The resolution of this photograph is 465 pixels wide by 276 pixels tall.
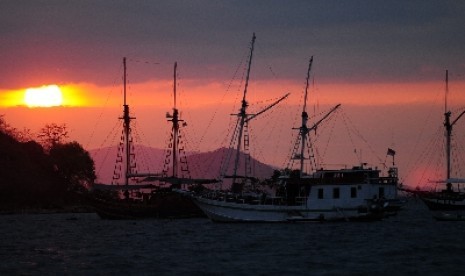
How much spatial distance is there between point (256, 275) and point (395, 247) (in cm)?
2073

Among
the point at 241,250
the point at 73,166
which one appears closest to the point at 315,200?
the point at 241,250

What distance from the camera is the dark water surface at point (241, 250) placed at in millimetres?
52719

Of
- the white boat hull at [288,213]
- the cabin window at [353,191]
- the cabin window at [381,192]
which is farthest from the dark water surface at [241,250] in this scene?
the cabin window at [353,191]

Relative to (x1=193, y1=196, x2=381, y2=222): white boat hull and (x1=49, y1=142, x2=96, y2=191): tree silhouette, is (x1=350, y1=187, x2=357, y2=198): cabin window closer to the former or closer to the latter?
(x1=193, y1=196, x2=381, y2=222): white boat hull

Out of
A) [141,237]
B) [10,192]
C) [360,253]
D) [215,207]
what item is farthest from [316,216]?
[10,192]

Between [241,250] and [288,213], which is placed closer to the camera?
[241,250]

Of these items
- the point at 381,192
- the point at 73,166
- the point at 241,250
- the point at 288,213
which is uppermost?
the point at 73,166

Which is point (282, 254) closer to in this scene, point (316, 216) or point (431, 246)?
point (431, 246)

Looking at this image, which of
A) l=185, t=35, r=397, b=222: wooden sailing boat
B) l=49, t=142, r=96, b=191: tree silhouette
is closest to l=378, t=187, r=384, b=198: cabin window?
l=185, t=35, r=397, b=222: wooden sailing boat

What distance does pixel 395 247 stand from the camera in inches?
2635

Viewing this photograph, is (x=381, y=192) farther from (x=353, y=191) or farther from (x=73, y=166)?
(x=73, y=166)

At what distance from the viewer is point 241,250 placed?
64.6m

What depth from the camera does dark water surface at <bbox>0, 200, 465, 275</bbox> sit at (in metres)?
52.7

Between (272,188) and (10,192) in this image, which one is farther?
(10,192)
